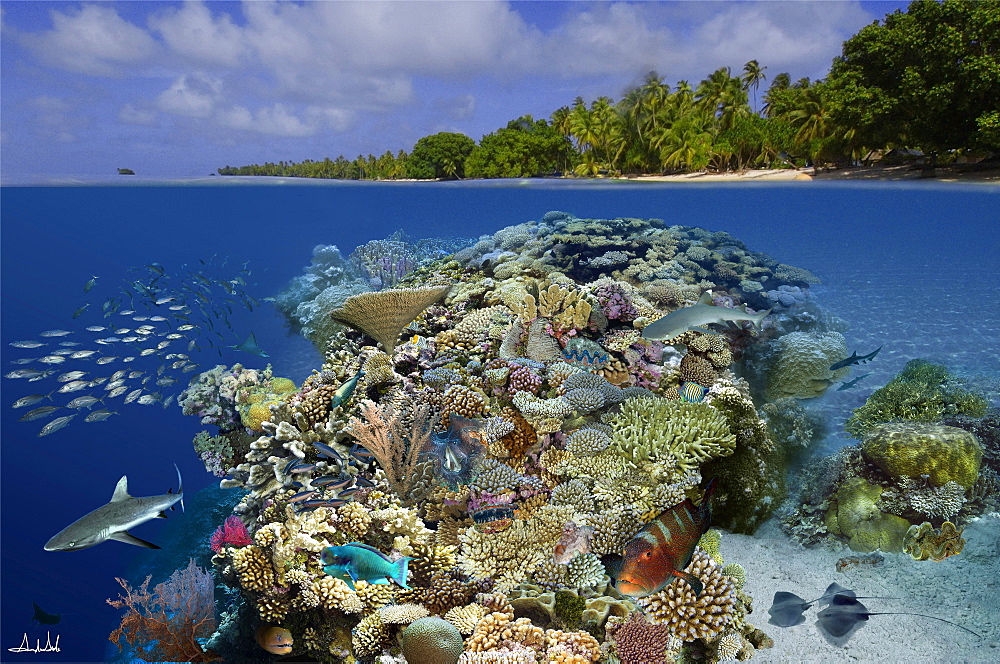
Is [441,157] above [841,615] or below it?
above

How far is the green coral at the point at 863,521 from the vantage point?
523cm

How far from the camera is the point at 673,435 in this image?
4.63 m

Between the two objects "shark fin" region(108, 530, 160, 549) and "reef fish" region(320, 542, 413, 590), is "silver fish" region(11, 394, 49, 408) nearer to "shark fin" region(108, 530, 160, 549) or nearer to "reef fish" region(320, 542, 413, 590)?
"shark fin" region(108, 530, 160, 549)

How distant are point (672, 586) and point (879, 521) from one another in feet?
9.65

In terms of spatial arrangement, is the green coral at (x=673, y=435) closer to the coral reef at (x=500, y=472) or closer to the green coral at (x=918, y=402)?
the coral reef at (x=500, y=472)

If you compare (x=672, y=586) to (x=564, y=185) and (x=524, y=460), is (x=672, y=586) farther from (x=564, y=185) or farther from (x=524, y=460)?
(x=564, y=185)

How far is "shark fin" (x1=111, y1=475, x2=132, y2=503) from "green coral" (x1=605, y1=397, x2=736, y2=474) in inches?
142

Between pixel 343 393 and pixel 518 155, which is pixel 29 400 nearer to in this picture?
pixel 343 393

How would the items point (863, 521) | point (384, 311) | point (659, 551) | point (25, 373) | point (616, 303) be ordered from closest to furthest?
point (659, 551) < point (863, 521) < point (25, 373) < point (384, 311) < point (616, 303)

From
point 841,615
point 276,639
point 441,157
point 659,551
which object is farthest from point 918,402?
point 441,157

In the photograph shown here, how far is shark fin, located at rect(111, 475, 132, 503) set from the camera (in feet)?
11.9

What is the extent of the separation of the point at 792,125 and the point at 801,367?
17015mm

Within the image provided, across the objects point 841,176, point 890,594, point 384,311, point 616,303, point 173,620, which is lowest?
point 890,594

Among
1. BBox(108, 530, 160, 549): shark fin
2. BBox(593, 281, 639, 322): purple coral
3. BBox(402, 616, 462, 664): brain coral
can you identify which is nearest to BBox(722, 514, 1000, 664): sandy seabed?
BBox(402, 616, 462, 664): brain coral
